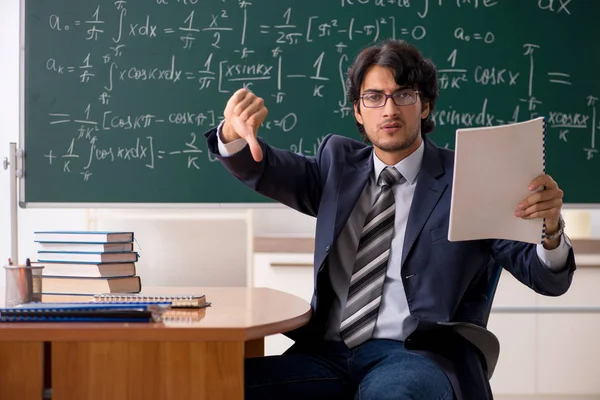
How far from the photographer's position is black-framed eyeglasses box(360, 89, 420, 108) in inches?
79.0

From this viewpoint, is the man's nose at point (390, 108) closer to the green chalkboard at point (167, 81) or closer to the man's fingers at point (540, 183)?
the man's fingers at point (540, 183)

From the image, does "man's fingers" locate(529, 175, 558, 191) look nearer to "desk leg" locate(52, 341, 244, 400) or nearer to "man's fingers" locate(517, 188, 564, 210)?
"man's fingers" locate(517, 188, 564, 210)

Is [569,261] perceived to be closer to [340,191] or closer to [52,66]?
[340,191]

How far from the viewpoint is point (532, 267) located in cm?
174

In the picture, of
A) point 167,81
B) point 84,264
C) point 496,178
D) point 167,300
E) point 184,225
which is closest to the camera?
point 496,178

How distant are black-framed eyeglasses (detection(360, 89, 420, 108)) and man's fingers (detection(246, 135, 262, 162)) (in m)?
0.38

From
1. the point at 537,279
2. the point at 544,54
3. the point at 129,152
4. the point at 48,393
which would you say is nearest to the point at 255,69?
the point at 129,152

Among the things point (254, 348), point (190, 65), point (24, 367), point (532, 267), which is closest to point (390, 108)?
point (532, 267)

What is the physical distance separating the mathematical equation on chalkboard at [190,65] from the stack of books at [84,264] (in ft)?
4.09

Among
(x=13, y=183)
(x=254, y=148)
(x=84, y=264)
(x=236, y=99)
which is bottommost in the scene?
(x=84, y=264)

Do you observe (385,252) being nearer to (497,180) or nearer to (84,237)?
(497,180)

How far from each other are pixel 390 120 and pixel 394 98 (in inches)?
3.5

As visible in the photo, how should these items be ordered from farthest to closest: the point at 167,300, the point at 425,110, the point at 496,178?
the point at 425,110 < the point at 167,300 < the point at 496,178

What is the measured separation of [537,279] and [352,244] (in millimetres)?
439
